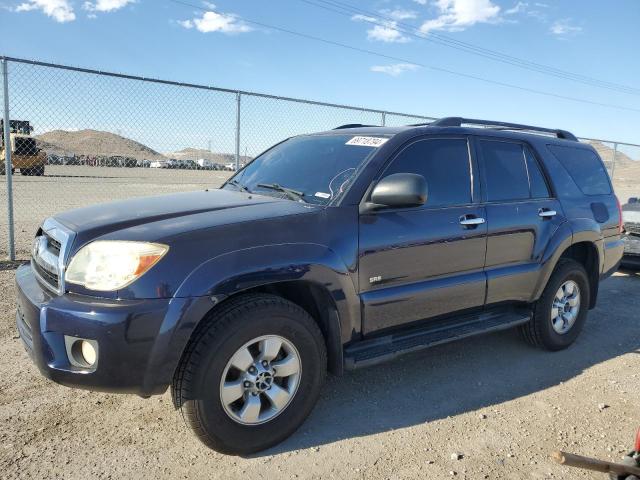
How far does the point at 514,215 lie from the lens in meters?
4.00

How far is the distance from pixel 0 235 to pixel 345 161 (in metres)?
7.62

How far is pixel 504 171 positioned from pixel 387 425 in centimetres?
220

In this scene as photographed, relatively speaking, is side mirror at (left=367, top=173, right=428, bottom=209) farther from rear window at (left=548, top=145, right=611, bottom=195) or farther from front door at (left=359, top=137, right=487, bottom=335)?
rear window at (left=548, top=145, right=611, bottom=195)

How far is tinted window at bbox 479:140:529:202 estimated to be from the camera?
12.9 ft

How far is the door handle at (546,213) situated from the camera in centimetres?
420

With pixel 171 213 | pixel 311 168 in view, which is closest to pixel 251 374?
pixel 171 213

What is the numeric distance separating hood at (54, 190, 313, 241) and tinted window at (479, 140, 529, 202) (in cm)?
164

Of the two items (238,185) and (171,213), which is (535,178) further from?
(171,213)

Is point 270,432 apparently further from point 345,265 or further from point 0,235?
point 0,235

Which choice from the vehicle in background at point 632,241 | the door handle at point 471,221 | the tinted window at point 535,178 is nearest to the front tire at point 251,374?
the door handle at point 471,221

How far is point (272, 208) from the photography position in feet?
10.1

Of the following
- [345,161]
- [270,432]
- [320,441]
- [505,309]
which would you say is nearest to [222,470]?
[270,432]

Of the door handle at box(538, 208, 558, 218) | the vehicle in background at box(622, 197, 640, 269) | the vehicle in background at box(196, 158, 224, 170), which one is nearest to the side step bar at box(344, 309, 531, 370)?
the door handle at box(538, 208, 558, 218)

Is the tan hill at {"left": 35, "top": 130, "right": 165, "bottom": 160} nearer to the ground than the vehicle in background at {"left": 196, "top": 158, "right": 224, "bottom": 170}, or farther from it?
farther from it
